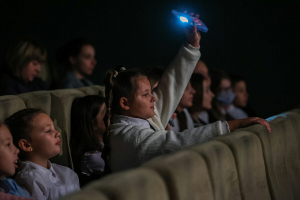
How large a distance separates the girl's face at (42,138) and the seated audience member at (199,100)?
3.79 ft

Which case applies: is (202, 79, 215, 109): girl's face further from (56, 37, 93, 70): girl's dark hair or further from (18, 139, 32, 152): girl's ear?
(18, 139, 32, 152): girl's ear

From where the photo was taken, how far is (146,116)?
40.7 inches

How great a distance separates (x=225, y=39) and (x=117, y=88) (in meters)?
2.55

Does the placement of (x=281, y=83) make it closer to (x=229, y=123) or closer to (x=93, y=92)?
(x=93, y=92)

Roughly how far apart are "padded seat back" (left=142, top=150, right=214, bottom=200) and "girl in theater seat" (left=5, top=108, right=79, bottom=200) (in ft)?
2.03

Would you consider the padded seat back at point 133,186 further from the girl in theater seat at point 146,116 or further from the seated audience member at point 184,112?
the seated audience member at point 184,112

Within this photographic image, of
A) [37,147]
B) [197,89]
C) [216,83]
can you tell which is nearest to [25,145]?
[37,147]

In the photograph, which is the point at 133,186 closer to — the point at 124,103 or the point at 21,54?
the point at 124,103

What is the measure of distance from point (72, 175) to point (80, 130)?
25 cm

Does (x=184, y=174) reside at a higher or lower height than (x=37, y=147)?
higher

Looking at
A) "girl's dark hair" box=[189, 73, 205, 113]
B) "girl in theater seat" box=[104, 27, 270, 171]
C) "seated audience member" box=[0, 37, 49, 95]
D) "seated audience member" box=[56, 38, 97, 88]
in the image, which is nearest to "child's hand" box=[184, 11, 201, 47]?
"girl in theater seat" box=[104, 27, 270, 171]

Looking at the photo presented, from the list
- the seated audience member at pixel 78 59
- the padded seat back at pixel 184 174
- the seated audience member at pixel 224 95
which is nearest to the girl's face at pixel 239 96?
the seated audience member at pixel 224 95

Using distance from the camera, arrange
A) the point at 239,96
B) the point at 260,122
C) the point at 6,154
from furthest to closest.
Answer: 1. the point at 239,96
2. the point at 6,154
3. the point at 260,122

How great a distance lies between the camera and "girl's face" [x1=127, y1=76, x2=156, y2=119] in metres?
1.03
